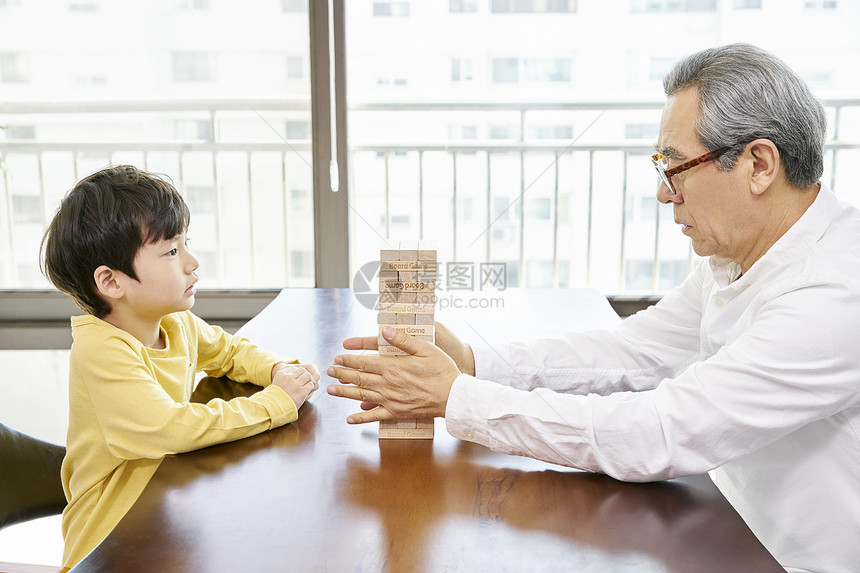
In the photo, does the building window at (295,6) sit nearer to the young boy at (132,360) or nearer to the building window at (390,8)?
the building window at (390,8)

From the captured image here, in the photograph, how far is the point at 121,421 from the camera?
0.98 metres

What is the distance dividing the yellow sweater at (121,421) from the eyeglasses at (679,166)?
0.67 meters

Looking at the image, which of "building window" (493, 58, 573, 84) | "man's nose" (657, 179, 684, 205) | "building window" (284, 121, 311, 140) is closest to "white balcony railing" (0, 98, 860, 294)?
"building window" (284, 121, 311, 140)

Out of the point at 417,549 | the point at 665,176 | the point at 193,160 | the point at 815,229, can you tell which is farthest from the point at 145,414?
the point at 193,160

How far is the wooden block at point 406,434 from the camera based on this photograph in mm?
989

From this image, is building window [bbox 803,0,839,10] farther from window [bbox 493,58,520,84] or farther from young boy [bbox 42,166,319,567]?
young boy [bbox 42,166,319,567]

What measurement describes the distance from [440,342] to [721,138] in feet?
1.78

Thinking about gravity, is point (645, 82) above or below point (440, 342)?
above

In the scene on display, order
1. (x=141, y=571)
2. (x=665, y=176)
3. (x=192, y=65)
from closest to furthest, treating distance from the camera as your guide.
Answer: (x=141, y=571) < (x=665, y=176) < (x=192, y=65)

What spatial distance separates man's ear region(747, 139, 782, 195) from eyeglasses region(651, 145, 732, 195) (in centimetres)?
4

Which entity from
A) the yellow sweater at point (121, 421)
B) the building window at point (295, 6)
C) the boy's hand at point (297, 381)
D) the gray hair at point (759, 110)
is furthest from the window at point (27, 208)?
the gray hair at point (759, 110)

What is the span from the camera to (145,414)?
97 centimetres

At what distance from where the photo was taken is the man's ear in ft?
3.32

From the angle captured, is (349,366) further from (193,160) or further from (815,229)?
(193,160)
